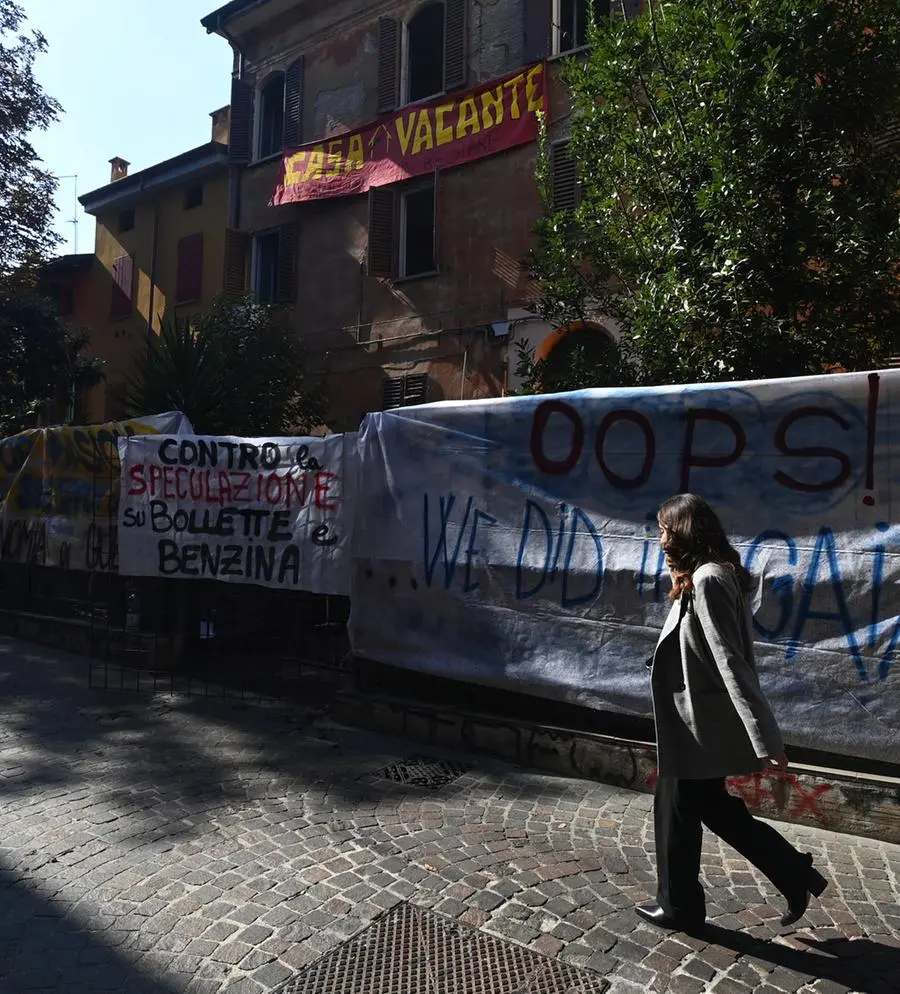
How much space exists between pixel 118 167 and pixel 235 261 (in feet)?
37.5

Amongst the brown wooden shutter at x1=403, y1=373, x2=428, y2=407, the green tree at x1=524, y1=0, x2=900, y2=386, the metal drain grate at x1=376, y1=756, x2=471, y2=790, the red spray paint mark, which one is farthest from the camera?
the brown wooden shutter at x1=403, y1=373, x2=428, y2=407

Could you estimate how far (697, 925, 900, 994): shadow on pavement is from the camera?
2945mm

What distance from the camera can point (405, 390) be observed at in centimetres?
1448

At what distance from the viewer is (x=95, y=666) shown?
8.45 meters

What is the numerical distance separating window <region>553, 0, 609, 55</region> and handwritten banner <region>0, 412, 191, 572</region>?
863 cm

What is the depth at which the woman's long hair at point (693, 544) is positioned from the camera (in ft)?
10.5

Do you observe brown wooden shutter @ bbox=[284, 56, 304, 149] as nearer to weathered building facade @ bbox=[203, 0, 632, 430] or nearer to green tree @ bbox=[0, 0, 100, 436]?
weathered building facade @ bbox=[203, 0, 632, 430]

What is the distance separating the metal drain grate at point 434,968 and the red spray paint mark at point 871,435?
2.60 meters

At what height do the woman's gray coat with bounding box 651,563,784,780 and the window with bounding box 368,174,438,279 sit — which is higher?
the window with bounding box 368,174,438,279

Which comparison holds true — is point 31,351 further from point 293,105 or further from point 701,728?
point 701,728

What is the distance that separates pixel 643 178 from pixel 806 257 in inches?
54.4

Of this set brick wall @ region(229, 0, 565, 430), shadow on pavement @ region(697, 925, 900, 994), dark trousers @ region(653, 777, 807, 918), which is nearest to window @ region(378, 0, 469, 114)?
brick wall @ region(229, 0, 565, 430)

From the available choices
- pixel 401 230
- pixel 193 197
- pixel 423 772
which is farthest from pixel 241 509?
pixel 193 197

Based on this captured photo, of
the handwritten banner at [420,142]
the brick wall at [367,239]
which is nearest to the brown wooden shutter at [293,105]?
the brick wall at [367,239]
